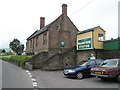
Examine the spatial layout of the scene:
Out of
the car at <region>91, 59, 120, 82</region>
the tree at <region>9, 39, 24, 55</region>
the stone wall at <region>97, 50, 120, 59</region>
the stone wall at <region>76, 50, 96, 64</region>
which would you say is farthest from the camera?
the tree at <region>9, 39, 24, 55</region>

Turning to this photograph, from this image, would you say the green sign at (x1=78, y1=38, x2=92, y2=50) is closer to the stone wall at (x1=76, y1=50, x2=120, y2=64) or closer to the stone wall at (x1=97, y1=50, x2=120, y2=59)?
the stone wall at (x1=76, y1=50, x2=120, y2=64)

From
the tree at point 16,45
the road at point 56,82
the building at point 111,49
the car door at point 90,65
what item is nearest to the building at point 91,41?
the building at point 111,49

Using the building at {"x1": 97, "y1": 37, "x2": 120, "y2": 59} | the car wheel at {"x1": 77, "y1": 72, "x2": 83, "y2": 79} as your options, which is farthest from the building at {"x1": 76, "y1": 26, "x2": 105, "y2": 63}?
the car wheel at {"x1": 77, "y1": 72, "x2": 83, "y2": 79}

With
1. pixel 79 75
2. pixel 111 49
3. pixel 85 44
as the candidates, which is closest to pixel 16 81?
pixel 79 75

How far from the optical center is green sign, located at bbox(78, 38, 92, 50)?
61.0 feet

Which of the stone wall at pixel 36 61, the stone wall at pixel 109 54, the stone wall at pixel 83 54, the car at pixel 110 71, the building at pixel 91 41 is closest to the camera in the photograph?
the car at pixel 110 71

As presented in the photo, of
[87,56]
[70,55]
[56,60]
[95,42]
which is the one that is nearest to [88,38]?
[95,42]

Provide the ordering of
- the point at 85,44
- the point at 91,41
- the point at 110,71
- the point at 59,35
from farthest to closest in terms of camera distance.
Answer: the point at 59,35, the point at 85,44, the point at 91,41, the point at 110,71

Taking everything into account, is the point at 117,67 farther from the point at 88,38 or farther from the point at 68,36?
the point at 68,36

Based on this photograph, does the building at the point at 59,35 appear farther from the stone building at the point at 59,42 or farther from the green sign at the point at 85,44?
the green sign at the point at 85,44

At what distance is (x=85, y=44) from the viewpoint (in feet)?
63.9

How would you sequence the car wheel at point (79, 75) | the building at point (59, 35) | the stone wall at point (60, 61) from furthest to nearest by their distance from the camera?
1. the building at point (59, 35)
2. the stone wall at point (60, 61)
3. the car wheel at point (79, 75)

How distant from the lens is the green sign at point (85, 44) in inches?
732

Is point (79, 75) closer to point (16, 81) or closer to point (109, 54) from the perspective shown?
point (16, 81)
